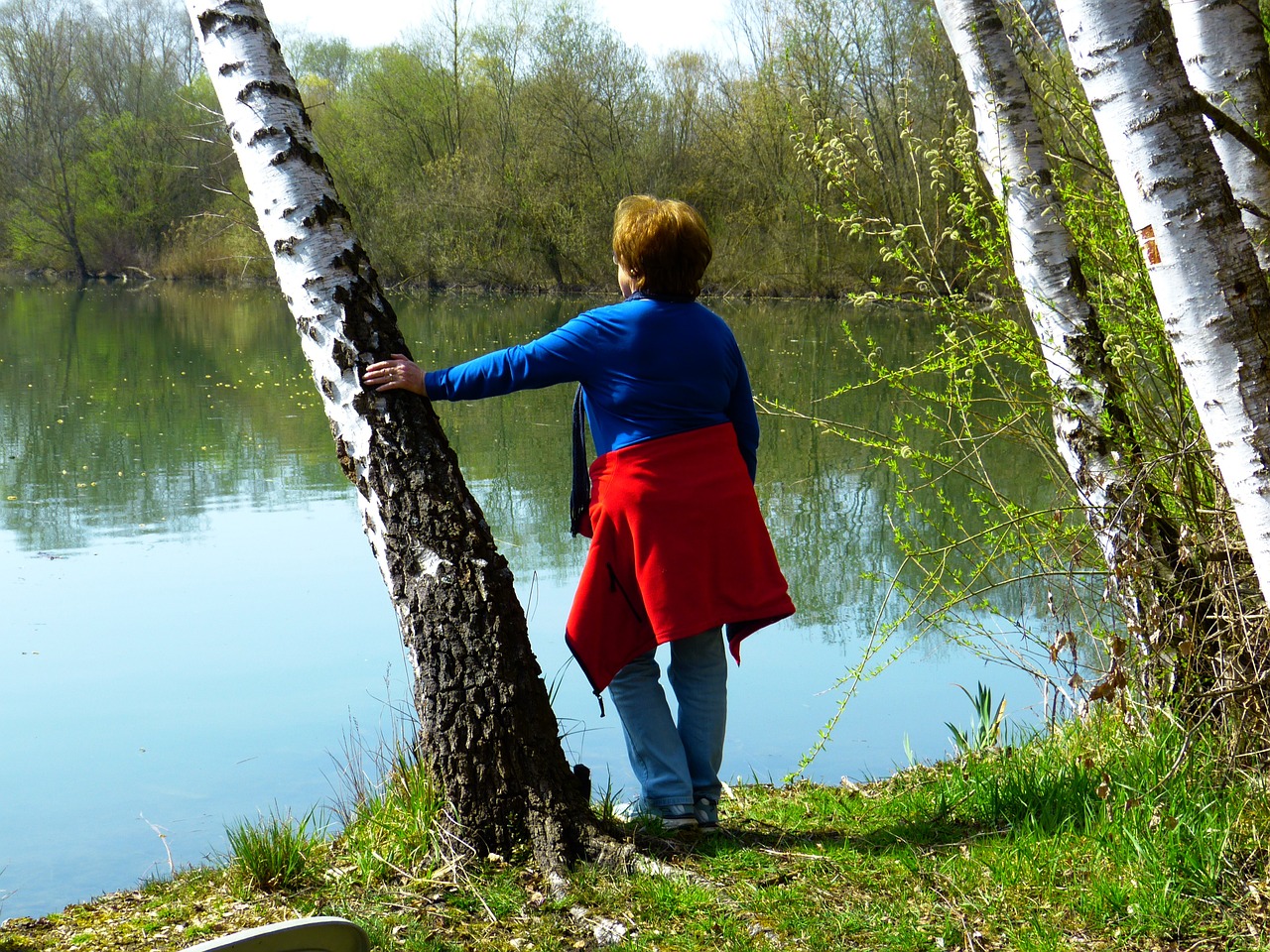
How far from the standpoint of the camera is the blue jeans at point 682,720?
3484mm

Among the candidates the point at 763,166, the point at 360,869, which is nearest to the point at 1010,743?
the point at 360,869

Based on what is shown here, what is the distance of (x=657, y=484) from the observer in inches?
132

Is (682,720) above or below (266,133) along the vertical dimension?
below

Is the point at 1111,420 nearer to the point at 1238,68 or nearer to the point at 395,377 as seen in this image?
the point at 1238,68

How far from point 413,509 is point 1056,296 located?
222cm

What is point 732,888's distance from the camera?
10.0 ft

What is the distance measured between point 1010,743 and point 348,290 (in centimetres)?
283

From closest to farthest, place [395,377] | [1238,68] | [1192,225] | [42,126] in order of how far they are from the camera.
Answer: [1192,225] < [1238,68] < [395,377] < [42,126]

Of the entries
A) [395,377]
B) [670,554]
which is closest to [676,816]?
[670,554]

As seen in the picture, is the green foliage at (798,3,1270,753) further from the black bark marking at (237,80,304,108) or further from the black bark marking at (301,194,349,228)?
the black bark marking at (237,80,304,108)

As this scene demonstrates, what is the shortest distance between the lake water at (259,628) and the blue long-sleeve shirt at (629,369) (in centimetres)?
167

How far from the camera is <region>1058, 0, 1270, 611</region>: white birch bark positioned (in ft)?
8.17

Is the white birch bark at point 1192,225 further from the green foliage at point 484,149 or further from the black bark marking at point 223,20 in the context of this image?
the green foliage at point 484,149

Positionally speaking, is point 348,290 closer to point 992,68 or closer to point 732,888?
point 732,888
